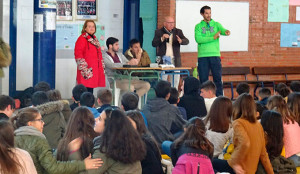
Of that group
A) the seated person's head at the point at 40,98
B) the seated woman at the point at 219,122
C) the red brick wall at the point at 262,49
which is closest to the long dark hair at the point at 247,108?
the seated woman at the point at 219,122

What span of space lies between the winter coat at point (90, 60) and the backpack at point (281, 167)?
480 cm

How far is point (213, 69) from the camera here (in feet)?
39.4

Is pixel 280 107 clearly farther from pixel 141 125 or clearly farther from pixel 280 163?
pixel 141 125

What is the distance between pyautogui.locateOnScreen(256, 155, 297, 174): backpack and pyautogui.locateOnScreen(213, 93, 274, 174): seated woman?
2.7 inches

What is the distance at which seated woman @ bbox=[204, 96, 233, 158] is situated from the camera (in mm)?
6652

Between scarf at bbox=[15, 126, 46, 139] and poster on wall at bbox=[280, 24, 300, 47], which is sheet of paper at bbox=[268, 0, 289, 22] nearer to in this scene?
poster on wall at bbox=[280, 24, 300, 47]

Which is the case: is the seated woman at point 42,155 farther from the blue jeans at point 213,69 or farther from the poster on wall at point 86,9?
the poster on wall at point 86,9

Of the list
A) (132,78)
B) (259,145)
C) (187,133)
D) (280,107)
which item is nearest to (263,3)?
(132,78)

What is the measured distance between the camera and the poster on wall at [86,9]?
1362 cm

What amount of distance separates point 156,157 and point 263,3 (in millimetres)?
10190

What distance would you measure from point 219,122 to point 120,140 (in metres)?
1.79

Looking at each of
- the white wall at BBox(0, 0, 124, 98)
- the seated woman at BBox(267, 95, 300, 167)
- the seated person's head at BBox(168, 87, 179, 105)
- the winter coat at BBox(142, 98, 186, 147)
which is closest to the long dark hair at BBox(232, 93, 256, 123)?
the seated woman at BBox(267, 95, 300, 167)

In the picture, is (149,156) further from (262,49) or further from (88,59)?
(262,49)

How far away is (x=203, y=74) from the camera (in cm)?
1205
